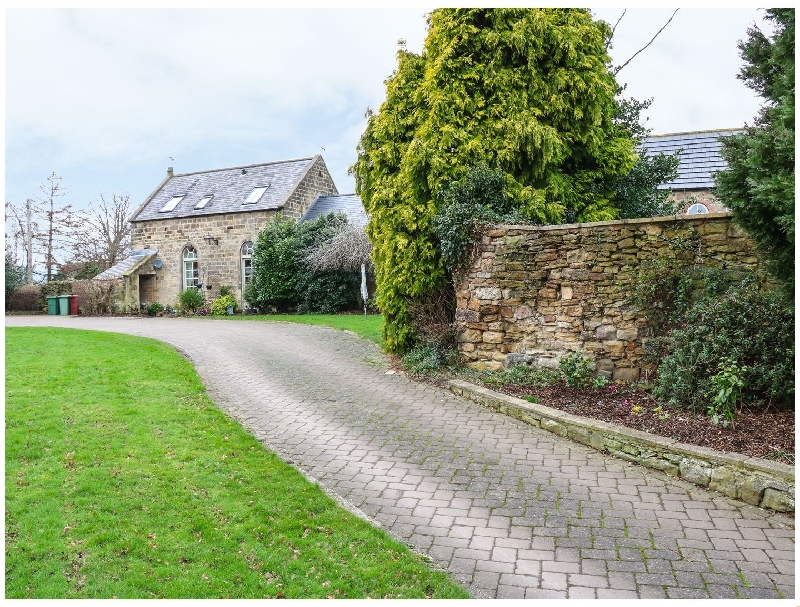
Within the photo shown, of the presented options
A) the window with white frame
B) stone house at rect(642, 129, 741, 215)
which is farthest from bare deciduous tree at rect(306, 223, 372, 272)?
stone house at rect(642, 129, 741, 215)

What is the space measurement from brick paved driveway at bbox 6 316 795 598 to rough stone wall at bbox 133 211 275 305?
18961mm

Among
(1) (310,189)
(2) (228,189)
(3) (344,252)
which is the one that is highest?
(2) (228,189)

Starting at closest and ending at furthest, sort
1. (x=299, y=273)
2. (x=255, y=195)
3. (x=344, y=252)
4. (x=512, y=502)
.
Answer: (x=512, y=502) → (x=344, y=252) → (x=299, y=273) → (x=255, y=195)

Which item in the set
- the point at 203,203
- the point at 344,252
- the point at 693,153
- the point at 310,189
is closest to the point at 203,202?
the point at 203,203

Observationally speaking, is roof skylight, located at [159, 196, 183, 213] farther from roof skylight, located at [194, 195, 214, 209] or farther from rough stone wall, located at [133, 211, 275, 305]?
roof skylight, located at [194, 195, 214, 209]

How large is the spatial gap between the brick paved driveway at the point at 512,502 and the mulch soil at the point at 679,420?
642 millimetres

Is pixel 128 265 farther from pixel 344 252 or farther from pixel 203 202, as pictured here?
pixel 344 252

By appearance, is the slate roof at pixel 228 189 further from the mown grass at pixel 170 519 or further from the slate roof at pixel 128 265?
the mown grass at pixel 170 519

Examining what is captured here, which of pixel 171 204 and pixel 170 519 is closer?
pixel 170 519

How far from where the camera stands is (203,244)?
92.8 feet

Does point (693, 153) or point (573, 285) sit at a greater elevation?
point (693, 153)

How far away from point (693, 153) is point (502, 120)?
13.1 meters

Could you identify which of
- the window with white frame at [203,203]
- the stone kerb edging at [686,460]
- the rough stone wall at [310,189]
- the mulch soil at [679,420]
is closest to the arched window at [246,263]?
the rough stone wall at [310,189]

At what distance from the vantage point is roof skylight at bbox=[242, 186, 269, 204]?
27516 mm
